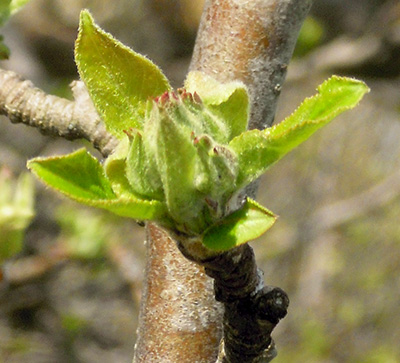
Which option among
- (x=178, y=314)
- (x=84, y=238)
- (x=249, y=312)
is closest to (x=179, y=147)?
(x=249, y=312)

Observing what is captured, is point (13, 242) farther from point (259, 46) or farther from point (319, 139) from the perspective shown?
point (319, 139)

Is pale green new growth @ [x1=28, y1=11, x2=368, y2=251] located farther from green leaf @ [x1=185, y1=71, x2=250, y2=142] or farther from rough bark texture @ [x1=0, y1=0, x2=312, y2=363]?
rough bark texture @ [x1=0, y1=0, x2=312, y2=363]

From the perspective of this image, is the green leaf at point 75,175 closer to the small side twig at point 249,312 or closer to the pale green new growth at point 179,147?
the pale green new growth at point 179,147

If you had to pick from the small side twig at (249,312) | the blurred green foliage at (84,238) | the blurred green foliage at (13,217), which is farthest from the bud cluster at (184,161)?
the blurred green foliage at (84,238)

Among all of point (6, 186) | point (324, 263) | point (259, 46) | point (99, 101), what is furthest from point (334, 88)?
point (324, 263)

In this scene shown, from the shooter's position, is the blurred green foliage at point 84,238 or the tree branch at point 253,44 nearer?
the tree branch at point 253,44

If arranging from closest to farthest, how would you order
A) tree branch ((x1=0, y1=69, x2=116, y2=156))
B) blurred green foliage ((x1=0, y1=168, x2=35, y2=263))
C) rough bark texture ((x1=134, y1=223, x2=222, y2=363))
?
rough bark texture ((x1=134, y1=223, x2=222, y2=363)), tree branch ((x1=0, y1=69, x2=116, y2=156)), blurred green foliage ((x1=0, y1=168, x2=35, y2=263))

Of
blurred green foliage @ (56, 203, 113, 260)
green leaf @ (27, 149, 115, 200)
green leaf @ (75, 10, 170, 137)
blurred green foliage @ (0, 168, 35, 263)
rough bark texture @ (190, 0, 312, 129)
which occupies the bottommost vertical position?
green leaf @ (27, 149, 115, 200)

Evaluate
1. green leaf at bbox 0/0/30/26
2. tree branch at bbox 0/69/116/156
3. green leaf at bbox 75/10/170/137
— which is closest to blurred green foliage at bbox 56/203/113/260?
tree branch at bbox 0/69/116/156
